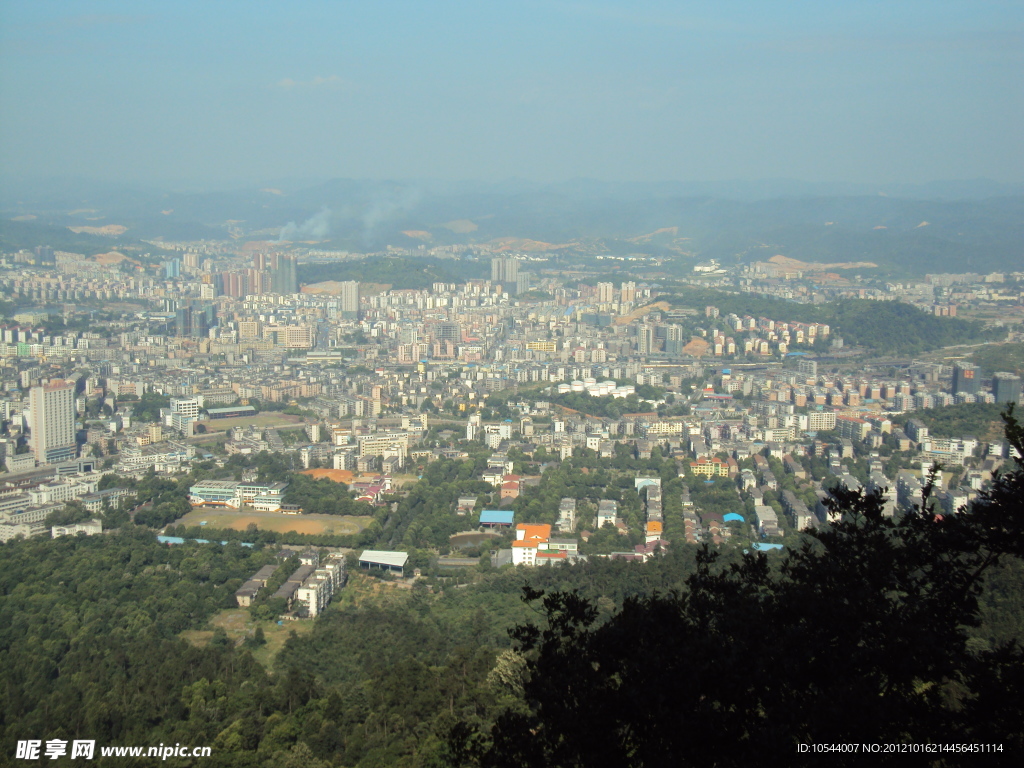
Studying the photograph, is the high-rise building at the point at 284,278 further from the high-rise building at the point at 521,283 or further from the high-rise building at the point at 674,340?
the high-rise building at the point at 674,340

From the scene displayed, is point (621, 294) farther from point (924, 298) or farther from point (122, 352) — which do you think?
point (122, 352)

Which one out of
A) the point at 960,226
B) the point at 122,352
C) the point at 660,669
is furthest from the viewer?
the point at 960,226

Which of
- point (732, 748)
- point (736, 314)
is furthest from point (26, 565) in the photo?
point (736, 314)

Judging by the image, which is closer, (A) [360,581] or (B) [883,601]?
(B) [883,601]

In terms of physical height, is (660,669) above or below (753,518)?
above

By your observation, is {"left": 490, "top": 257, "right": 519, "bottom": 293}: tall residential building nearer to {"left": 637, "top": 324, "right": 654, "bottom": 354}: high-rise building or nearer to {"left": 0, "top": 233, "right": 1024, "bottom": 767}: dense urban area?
{"left": 0, "top": 233, "right": 1024, "bottom": 767}: dense urban area
